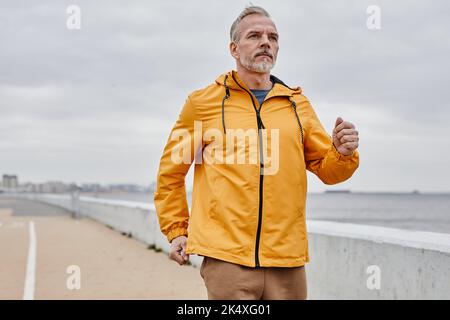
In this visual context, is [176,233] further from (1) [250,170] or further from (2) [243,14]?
(2) [243,14]

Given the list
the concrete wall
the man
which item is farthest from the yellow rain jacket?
the concrete wall

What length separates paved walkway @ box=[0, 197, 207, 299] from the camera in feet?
29.2

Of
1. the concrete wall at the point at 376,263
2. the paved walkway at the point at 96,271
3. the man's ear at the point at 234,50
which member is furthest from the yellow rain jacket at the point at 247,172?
the paved walkway at the point at 96,271

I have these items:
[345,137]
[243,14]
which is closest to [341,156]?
[345,137]

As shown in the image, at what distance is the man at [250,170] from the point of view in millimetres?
3033

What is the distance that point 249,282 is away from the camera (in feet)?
9.89

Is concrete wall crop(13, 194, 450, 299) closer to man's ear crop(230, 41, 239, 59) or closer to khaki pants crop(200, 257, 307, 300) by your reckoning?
khaki pants crop(200, 257, 307, 300)

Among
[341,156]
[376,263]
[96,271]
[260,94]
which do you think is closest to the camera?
[341,156]

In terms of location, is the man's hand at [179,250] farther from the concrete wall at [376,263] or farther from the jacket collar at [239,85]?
the concrete wall at [376,263]

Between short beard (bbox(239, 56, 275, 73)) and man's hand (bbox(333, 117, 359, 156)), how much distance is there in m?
0.43

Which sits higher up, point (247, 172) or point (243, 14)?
point (243, 14)

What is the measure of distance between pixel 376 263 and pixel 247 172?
310 cm
